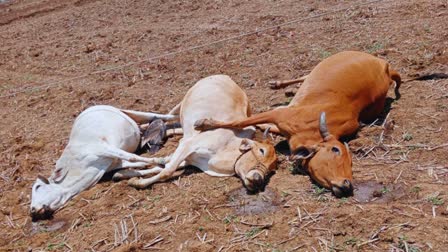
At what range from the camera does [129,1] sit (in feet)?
50.4

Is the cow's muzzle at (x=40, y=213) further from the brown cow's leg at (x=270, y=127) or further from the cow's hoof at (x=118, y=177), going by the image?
the brown cow's leg at (x=270, y=127)

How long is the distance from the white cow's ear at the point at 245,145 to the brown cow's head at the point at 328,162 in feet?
1.39

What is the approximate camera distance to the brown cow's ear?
5227mm

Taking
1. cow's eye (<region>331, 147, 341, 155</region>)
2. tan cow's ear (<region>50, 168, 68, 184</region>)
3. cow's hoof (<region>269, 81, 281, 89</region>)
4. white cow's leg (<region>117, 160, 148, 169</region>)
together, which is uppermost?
cow's eye (<region>331, 147, 341, 155</region>)

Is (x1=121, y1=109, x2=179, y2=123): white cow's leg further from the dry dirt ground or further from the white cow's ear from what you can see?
the white cow's ear

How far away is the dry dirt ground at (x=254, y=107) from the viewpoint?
444 centimetres

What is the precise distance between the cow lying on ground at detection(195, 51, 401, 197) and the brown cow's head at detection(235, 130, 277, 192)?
24cm

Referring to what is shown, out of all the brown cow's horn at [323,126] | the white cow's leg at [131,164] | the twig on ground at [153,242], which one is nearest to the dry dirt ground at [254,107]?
the twig on ground at [153,242]

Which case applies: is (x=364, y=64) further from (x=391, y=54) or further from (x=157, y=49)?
(x=157, y=49)

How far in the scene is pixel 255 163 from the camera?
17.2ft

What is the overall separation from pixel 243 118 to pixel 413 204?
7.28 feet

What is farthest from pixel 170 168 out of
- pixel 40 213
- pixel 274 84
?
pixel 274 84

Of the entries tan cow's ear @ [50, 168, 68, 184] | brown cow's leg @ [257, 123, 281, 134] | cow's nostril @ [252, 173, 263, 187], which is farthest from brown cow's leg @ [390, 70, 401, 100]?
tan cow's ear @ [50, 168, 68, 184]

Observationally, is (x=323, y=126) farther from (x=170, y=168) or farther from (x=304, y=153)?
(x=170, y=168)
